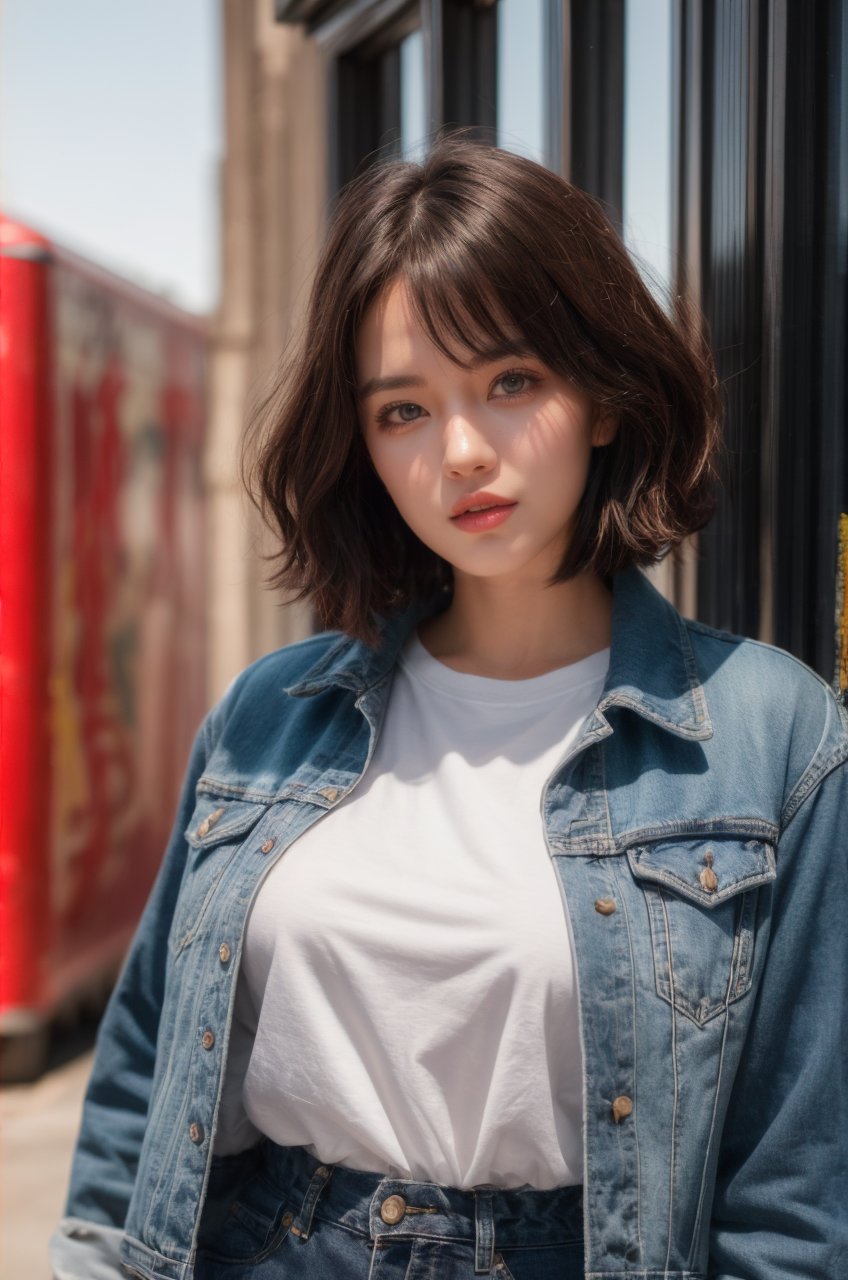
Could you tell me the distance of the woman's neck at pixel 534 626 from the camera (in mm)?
1530

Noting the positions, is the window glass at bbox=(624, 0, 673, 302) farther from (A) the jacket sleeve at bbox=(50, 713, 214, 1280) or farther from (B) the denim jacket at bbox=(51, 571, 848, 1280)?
(A) the jacket sleeve at bbox=(50, 713, 214, 1280)

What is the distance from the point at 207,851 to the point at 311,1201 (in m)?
0.40

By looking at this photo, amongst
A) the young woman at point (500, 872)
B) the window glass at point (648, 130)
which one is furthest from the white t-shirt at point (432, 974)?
the window glass at point (648, 130)

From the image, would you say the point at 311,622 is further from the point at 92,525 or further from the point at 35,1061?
the point at 35,1061

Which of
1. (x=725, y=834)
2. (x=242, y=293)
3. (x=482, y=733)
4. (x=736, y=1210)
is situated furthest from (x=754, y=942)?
(x=242, y=293)

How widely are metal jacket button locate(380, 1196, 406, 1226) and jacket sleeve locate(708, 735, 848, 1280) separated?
31cm

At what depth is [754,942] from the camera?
128 centimetres

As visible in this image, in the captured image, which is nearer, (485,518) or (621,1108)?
(621,1108)

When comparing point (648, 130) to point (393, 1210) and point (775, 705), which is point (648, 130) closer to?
point (775, 705)

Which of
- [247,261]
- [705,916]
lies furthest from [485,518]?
[247,261]

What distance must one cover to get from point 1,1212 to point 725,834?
2.76 m

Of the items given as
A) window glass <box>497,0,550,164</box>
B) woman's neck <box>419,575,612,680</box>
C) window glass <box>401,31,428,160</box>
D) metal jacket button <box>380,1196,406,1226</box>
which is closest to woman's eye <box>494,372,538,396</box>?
woman's neck <box>419,575,612,680</box>

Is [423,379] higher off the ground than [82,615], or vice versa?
[423,379]

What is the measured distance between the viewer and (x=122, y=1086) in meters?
1.63
